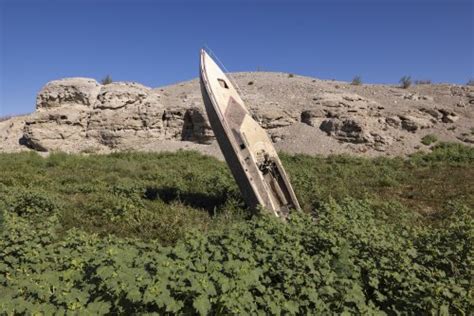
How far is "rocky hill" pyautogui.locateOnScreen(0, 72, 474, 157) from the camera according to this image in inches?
768

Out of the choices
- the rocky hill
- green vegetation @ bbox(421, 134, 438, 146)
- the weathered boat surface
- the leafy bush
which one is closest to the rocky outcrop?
the rocky hill

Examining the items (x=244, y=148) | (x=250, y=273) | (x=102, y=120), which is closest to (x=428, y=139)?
(x=244, y=148)

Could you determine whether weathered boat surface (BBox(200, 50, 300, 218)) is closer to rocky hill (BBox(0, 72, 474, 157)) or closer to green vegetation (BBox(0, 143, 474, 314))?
green vegetation (BBox(0, 143, 474, 314))

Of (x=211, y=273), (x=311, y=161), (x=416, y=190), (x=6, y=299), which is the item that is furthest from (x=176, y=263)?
(x=311, y=161)

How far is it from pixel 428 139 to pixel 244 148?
15778 millimetres

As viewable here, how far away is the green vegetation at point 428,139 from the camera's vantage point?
19438 mm

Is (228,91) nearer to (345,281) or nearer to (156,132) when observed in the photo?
(345,281)

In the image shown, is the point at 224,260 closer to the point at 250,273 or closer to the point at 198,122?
the point at 250,273

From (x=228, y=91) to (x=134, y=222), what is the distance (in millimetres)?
3778

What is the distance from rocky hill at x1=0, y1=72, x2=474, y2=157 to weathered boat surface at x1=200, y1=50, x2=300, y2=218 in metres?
10.5

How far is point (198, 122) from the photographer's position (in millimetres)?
20688

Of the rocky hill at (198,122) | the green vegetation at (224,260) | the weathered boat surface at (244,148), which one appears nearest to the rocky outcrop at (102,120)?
the rocky hill at (198,122)

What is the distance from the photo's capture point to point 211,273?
321 centimetres

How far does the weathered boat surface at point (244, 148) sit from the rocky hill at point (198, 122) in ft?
34.6
